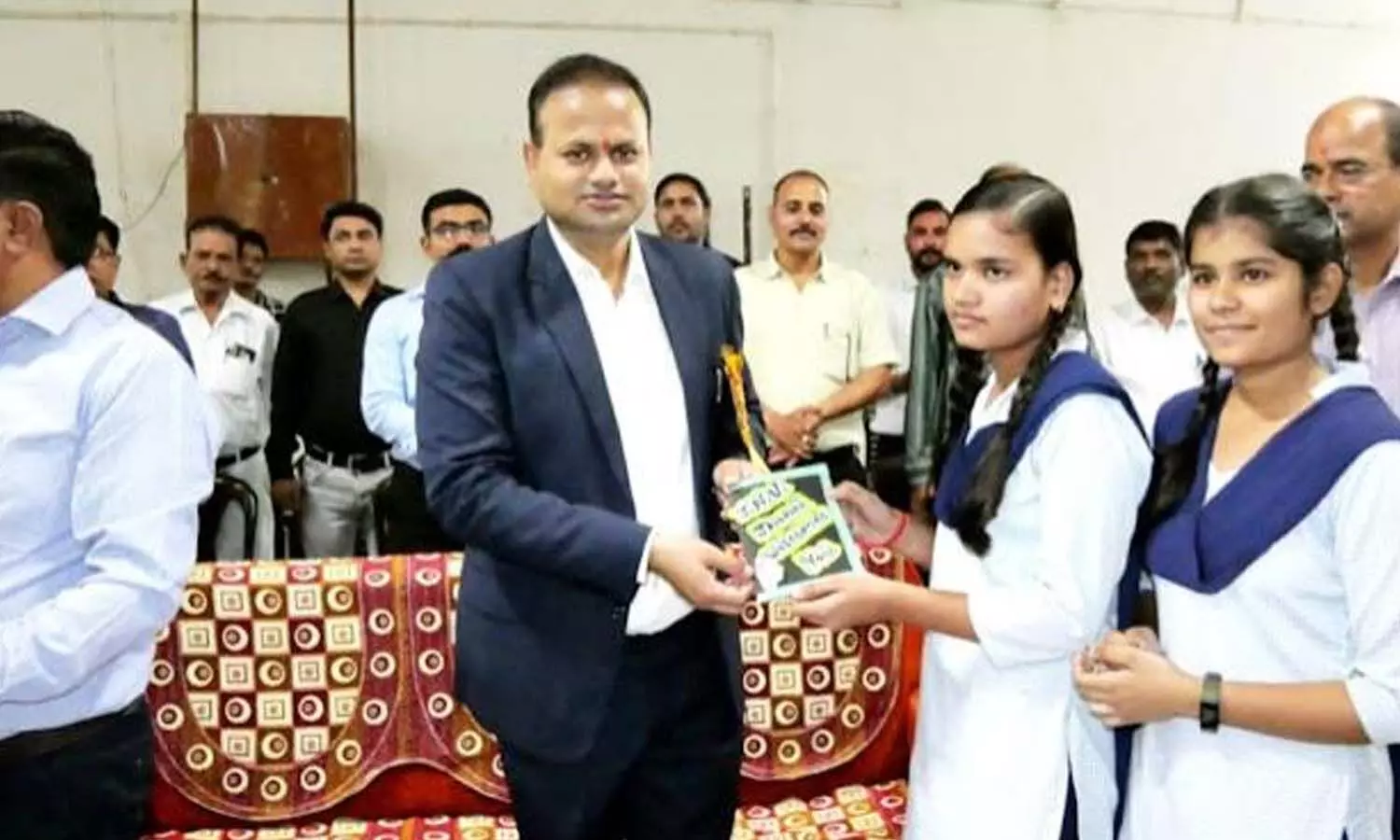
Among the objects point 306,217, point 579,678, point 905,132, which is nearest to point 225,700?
point 579,678

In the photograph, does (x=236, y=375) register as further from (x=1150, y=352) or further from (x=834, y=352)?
(x=1150, y=352)

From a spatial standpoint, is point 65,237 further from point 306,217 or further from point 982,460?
point 306,217

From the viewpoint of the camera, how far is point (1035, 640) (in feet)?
4.38

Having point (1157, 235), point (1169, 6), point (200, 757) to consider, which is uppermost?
point (1169, 6)

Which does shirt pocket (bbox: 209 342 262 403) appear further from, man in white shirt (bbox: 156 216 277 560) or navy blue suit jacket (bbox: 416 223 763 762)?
navy blue suit jacket (bbox: 416 223 763 762)

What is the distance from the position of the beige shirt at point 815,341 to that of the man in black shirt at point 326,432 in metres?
1.20

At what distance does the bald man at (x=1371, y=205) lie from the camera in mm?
1937

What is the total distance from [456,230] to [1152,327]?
2.36 metres

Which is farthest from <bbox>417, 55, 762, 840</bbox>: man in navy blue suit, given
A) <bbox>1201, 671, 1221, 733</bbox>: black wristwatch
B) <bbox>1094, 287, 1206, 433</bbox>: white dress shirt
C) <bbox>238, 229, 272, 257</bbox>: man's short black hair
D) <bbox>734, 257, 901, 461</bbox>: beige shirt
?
<bbox>238, 229, 272, 257</bbox>: man's short black hair

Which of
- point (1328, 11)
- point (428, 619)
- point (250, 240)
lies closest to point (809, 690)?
point (428, 619)

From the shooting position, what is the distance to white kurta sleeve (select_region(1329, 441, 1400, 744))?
1156 mm

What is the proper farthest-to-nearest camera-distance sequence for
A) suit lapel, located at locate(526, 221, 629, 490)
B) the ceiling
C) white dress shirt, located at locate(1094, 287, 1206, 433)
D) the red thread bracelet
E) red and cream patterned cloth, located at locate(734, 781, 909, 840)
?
the ceiling → white dress shirt, located at locate(1094, 287, 1206, 433) → red and cream patterned cloth, located at locate(734, 781, 909, 840) → the red thread bracelet → suit lapel, located at locate(526, 221, 629, 490)

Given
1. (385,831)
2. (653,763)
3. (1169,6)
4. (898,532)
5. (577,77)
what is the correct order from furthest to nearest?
1. (1169,6)
2. (385,831)
3. (898,532)
4. (653,763)
5. (577,77)

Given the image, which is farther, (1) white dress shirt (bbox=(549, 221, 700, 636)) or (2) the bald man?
(2) the bald man
